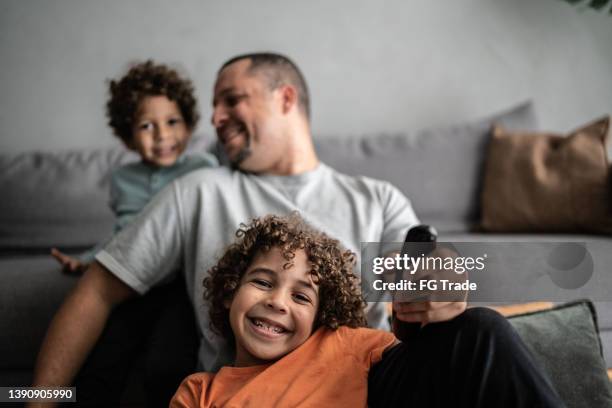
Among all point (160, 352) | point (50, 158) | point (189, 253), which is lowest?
point (160, 352)

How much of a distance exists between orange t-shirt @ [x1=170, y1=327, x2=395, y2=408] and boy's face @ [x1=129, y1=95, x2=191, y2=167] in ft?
2.29

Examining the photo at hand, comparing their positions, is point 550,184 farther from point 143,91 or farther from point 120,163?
point 120,163

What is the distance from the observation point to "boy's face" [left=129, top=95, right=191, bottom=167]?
133cm

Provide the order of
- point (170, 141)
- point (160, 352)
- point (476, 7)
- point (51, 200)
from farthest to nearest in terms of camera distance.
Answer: point (476, 7) → point (51, 200) → point (170, 141) → point (160, 352)

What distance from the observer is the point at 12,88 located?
187 centimetres

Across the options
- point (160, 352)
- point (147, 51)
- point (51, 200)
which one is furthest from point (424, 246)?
point (147, 51)

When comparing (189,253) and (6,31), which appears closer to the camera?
(189,253)

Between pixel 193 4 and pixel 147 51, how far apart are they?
237 millimetres

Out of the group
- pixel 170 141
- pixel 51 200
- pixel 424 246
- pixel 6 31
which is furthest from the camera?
pixel 6 31

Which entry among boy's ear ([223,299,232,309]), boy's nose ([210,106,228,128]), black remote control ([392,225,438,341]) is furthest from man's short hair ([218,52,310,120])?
black remote control ([392,225,438,341])

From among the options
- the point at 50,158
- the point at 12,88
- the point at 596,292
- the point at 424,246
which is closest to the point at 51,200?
the point at 50,158

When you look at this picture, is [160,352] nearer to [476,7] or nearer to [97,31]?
[97,31]

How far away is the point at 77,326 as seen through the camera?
3.01 feet

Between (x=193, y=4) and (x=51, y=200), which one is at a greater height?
(x=193, y=4)
